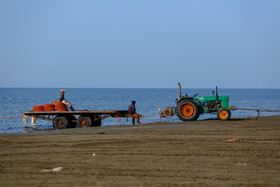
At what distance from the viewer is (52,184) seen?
7.26 m

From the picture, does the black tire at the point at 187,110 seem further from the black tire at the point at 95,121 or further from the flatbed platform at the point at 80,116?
the black tire at the point at 95,121

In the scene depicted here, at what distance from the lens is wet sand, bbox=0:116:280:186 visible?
24.5 ft

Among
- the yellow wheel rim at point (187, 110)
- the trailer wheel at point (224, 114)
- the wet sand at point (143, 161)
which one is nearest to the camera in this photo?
the wet sand at point (143, 161)

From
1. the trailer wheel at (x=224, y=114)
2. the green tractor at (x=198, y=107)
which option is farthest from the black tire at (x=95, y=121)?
the trailer wheel at (x=224, y=114)

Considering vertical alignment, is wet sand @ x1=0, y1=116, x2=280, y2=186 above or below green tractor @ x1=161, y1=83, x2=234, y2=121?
below

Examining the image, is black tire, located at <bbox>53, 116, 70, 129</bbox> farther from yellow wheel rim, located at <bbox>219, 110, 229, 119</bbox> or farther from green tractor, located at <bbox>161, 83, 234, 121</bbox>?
yellow wheel rim, located at <bbox>219, 110, 229, 119</bbox>

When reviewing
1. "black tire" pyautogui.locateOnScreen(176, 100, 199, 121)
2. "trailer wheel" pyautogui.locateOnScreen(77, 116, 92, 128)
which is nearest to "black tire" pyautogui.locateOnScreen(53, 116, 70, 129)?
"trailer wheel" pyautogui.locateOnScreen(77, 116, 92, 128)

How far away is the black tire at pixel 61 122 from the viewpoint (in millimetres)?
20484

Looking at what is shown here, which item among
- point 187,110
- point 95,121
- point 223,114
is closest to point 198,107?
point 187,110

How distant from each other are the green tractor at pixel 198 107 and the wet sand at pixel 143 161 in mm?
6671

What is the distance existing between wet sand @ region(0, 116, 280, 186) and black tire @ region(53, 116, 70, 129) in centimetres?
709

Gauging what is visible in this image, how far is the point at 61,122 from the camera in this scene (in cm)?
2059

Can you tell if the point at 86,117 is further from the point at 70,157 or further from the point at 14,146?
the point at 70,157

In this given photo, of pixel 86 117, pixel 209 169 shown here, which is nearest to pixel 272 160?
pixel 209 169
